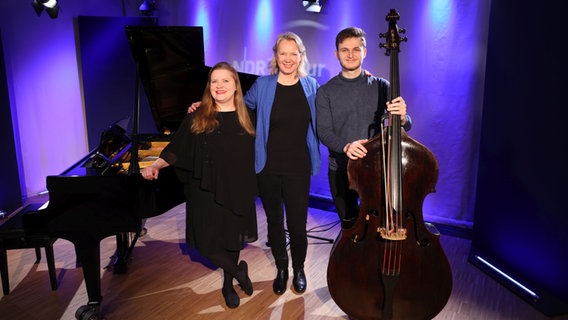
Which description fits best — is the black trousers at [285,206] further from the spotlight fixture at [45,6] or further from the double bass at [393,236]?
the spotlight fixture at [45,6]

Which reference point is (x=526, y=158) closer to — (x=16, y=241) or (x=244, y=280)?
(x=244, y=280)

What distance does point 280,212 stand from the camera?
8.50 ft

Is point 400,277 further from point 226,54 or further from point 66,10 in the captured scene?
point 66,10

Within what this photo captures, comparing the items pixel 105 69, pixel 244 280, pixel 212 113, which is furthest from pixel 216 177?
pixel 105 69

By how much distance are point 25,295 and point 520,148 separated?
129 inches

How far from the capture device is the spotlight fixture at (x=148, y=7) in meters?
5.53

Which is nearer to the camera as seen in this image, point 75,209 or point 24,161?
point 75,209

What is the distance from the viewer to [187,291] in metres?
2.83

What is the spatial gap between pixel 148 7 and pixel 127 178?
397 centimetres

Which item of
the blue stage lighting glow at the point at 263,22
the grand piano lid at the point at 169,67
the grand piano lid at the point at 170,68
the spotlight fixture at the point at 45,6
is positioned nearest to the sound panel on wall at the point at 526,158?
the grand piano lid at the point at 170,68

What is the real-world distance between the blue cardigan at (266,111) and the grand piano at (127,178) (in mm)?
601

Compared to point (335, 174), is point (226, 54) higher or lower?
higher

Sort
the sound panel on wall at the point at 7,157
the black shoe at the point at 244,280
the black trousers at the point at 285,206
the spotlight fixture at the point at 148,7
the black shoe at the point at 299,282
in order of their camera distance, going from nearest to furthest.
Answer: the black trousers at the point at 285,206
the black shoe at the point at 244,280
the black shoe at the point at 299,282
the sound panel on wall at the point at 7,157
the spotlight fixture at the point at 148,7

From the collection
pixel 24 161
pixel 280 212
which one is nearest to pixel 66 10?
pixel 24 161
